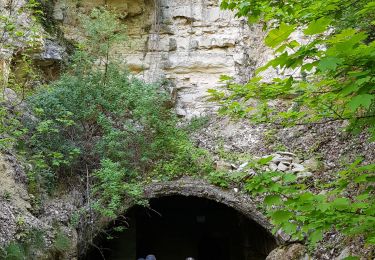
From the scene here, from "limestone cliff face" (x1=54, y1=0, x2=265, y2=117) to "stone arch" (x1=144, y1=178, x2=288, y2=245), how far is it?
4104mm

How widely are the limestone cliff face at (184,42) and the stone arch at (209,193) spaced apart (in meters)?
4.10

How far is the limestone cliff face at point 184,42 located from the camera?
12.1 metres

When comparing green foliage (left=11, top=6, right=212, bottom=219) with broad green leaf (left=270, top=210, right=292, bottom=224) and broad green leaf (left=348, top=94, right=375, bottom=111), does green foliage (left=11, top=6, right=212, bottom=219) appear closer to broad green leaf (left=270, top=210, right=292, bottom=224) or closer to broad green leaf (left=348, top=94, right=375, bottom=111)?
broad green leaf (left=270, top=210, right=292, bottom=224)

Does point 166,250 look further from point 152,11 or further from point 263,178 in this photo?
point 263,178

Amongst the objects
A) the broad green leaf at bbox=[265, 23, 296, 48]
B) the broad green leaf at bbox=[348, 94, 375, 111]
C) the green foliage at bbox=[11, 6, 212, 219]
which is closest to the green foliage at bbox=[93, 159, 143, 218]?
the green foliage at bbox=[11, 6, 212, 219]

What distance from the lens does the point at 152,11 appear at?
1237cm

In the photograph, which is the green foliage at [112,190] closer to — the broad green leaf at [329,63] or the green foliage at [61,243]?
the green foliage at [61,243]

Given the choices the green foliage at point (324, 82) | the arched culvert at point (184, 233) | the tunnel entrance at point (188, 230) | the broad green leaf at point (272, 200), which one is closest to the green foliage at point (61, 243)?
the arched culvert at point (184, 233)

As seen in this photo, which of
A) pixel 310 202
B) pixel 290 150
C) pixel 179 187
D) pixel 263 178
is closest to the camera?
pixel 310 202

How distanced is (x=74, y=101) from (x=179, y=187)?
2.95 meters

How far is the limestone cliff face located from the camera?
1208cm

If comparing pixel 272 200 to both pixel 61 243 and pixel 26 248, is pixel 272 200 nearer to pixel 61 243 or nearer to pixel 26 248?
pixel 26 248

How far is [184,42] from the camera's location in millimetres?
12320

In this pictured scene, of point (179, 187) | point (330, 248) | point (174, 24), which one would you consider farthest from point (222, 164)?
point (174, 24)
